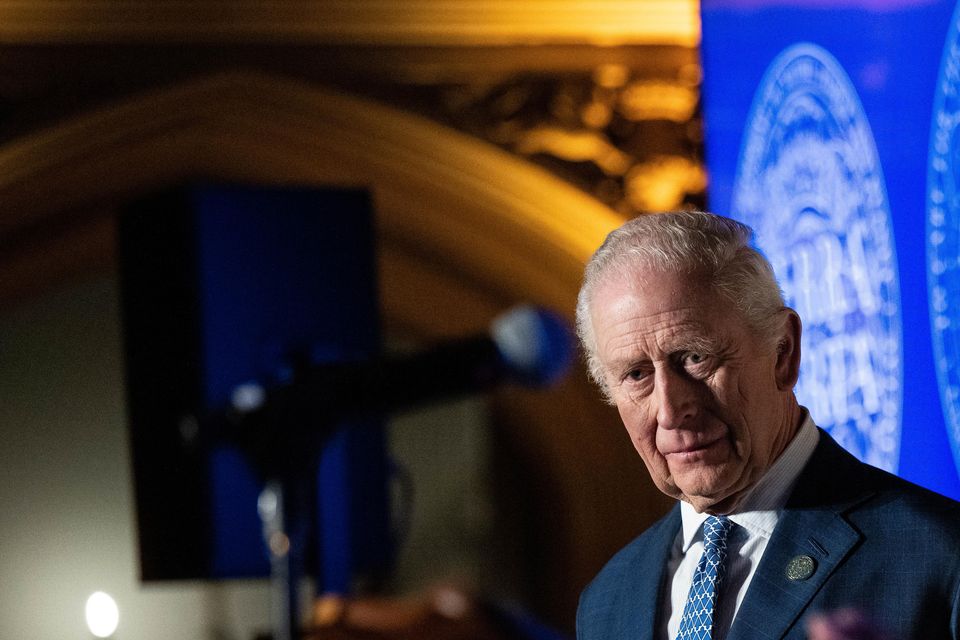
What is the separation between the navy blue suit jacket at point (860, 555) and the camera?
1.07 metres

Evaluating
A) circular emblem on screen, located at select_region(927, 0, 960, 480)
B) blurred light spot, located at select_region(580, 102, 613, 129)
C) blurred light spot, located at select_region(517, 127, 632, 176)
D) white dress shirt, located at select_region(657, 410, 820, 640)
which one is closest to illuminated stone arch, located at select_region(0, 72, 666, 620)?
blurred light spot, located at select_region(517, 127, 632, 176)

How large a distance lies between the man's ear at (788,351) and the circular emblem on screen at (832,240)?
0.45 metres

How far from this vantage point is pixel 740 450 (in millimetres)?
1156

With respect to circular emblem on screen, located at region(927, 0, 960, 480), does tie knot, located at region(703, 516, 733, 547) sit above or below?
below

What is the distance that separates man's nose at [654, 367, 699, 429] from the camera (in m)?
1.17

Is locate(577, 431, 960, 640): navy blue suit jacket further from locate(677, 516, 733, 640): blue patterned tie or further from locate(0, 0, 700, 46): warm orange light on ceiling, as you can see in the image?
locate(0, 0, 700, 46): warm orange light on ceiling

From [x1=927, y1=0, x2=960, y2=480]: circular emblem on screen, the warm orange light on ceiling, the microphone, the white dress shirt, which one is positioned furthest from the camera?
the warm orange light on ceiling

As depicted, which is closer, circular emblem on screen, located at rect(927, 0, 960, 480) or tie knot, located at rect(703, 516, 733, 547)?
tie knot, located at rect(703, 516, 733, 547)

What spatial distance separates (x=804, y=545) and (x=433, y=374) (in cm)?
59

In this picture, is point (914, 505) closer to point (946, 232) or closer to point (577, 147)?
point (946, 232)

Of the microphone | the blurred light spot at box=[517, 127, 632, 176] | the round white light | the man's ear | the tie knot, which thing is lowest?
the round white light

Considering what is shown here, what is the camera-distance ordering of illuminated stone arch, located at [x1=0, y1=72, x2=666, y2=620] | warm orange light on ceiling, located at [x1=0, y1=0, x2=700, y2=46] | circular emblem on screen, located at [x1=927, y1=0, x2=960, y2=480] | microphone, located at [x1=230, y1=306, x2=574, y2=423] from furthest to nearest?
1. illuminated stone arch, located at [x1=0, y1=72, x2=666, y2=620]
2. warm orange light on ceiling, located at [x1=0, y1=0, x2=700, y2=46]
3. microphone, located at [x1=230, y1=306, x2=574, y2=423]
4. circular emblem on screen, located at [x1=927, y1=0, x2=960, y2=480]

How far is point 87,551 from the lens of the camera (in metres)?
5.09

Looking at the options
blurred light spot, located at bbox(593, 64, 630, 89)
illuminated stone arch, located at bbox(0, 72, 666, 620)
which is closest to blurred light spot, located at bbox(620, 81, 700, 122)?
blurred light spot, located at bbox(593, 64, 630, 89)
